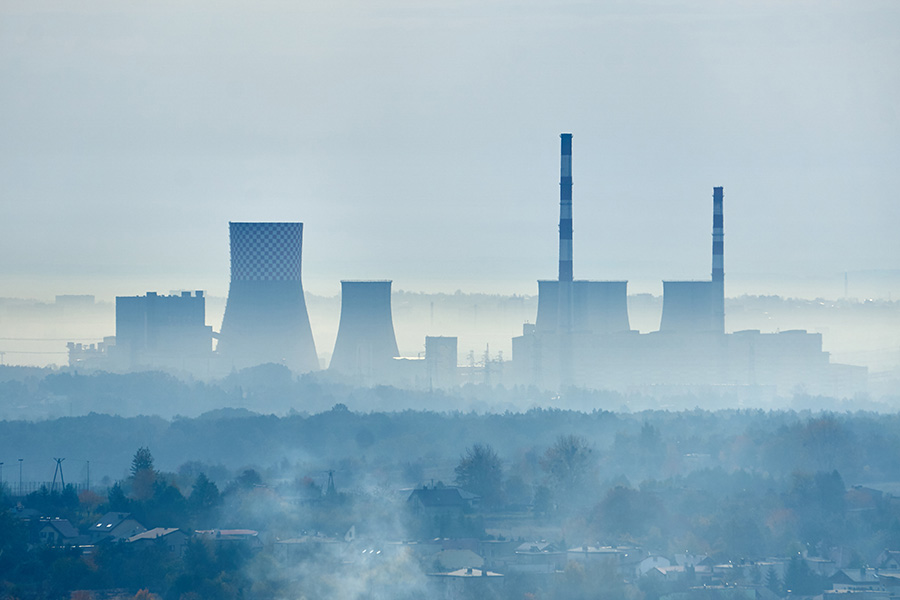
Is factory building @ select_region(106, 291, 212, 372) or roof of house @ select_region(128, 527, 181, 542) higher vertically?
factory building @ select_region(106, 291, 212, 372)

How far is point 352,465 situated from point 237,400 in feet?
71.9

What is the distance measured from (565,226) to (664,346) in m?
10.6

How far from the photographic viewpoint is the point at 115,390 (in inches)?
2534

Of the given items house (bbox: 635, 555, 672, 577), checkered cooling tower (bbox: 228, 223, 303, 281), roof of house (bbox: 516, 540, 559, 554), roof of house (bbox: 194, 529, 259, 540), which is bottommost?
house (bbox: 635, 555, 672, 577)

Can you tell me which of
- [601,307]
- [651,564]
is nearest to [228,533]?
[651,564]

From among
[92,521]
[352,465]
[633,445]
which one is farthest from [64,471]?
[92,521]

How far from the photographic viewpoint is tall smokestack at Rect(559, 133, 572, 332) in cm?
5703

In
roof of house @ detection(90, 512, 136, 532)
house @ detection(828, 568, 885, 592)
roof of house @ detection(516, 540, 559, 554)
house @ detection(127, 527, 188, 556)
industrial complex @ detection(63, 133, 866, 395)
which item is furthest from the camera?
industrial complex @ detection(63, 133, 866, 395)

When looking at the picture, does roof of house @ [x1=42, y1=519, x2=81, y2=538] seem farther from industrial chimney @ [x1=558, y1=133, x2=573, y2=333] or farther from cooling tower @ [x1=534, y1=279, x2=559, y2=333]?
cooling tower @ [x1=534, y1=279, x2=559, y2=333]

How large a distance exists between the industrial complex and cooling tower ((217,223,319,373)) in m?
0.10

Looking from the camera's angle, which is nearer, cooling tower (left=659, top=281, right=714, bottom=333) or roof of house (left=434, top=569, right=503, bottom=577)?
roof of house (left=434, top=569, right=503, bottom=577)

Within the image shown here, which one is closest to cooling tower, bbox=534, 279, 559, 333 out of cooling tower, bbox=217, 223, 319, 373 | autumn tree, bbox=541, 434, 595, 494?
cooling tower, bbox=217, 223, 319, 373

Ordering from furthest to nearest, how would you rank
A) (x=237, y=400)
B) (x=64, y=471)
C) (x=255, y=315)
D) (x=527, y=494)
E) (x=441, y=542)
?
1. (x=237, y=400)
2. (x=255, y=315)
3. (x=64, y=471)
4. (x=527, y=494)
5. (x=441, y=542)

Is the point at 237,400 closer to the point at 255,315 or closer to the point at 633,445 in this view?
the point at 255,315
